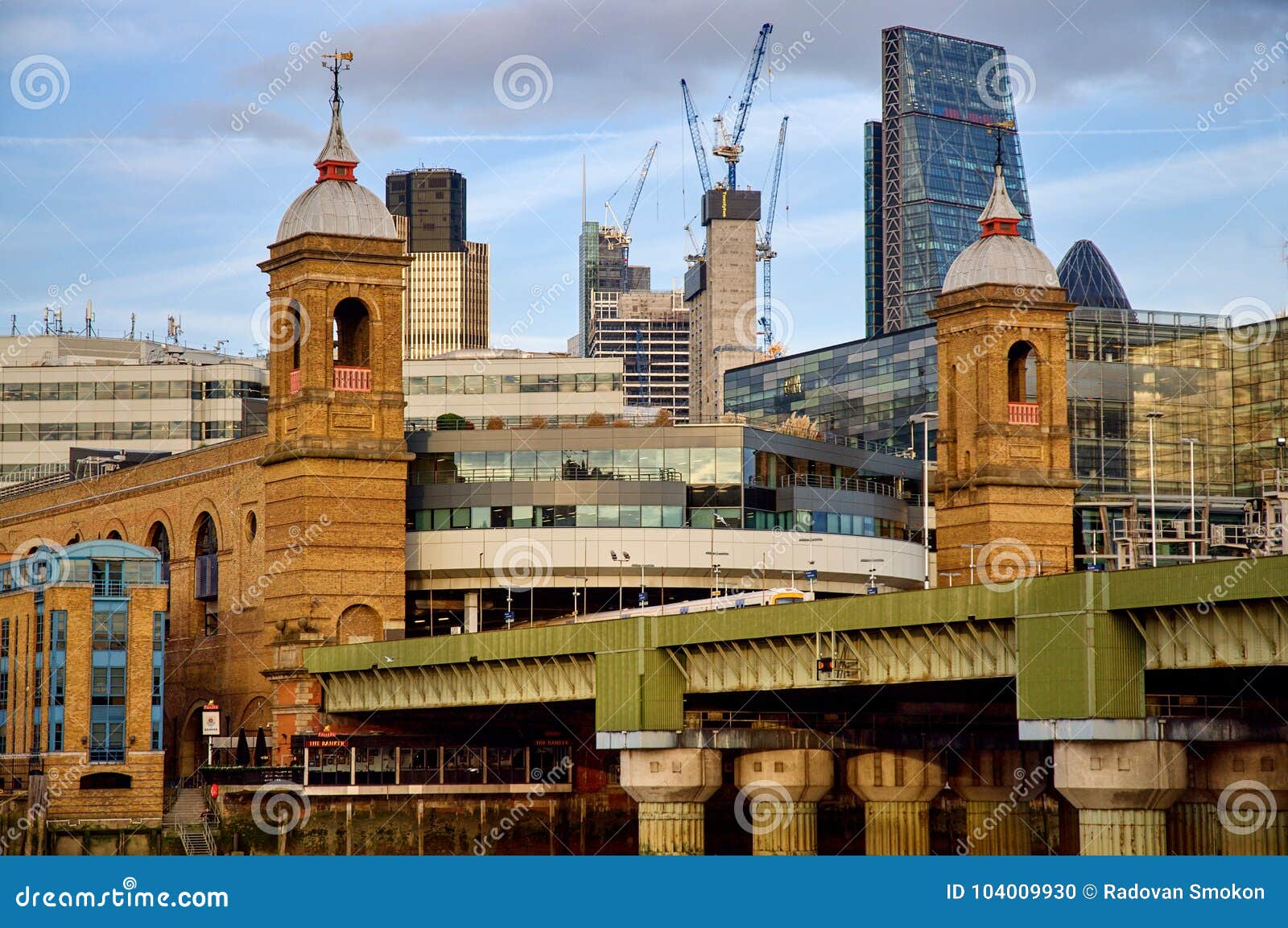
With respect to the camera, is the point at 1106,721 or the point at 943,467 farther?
the point at 943,467

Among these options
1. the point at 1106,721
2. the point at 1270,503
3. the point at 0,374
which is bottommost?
the point at 1106,721

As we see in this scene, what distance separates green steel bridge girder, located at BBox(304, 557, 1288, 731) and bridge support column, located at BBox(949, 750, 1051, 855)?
16974 millimetres

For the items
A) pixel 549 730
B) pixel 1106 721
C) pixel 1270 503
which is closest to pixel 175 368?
pixel 549 730

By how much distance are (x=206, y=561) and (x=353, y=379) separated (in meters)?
17.3

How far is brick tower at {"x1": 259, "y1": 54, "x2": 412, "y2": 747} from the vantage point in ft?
391

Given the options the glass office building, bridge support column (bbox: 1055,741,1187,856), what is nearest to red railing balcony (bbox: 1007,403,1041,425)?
the glass office building

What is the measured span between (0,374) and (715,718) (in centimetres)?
9813

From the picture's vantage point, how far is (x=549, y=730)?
116438mm

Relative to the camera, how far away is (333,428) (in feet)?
397

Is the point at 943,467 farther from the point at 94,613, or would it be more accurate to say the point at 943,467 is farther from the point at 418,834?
the point at 94,613

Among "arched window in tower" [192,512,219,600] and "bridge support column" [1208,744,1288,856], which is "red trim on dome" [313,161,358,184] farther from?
"bridge support column" [1208,744,1288,856]

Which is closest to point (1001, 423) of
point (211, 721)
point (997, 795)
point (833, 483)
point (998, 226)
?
point (833, 483)
